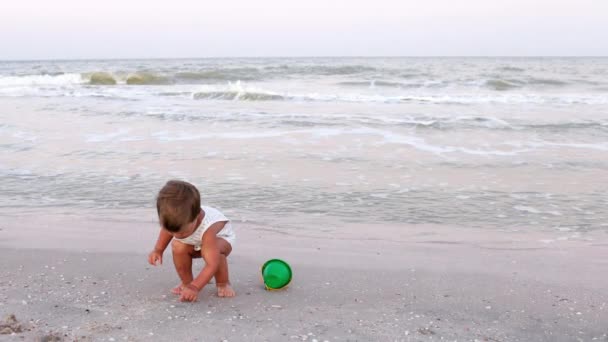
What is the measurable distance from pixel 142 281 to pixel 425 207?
8.82 ft

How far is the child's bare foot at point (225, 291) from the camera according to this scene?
3322 millimetres

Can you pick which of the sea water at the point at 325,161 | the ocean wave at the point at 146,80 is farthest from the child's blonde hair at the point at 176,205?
the ocean wave at the point at 146,80

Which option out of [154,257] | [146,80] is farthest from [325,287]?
[146,80]

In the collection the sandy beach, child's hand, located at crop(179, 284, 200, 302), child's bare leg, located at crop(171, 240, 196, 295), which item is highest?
child's bare leg, located at crop(171, 240, 196, 295)

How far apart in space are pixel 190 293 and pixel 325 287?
2.50ft

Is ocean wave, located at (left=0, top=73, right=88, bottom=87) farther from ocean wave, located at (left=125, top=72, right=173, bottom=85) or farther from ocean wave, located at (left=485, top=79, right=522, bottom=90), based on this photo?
ocean wave, located at (left=485, top=79, right=522, bottom=90)

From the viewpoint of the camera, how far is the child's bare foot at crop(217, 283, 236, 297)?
3.32 meters

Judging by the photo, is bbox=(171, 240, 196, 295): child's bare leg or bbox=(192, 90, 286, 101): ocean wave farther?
bbox=(192, 90, 286, 101): ocean wave

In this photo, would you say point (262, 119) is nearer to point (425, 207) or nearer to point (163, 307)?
point (425, 207)

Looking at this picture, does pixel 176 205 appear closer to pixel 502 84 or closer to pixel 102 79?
pixel 502 84

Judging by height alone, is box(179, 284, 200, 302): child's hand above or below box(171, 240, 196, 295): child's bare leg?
below

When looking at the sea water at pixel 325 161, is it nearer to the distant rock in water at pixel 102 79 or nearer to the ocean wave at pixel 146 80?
the ocean wave at pixel 146 80

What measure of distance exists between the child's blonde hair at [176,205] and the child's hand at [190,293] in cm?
33

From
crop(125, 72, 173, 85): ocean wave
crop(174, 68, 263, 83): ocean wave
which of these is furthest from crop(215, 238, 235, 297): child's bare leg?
crop(174, 68, 263, 83): ocean wave
